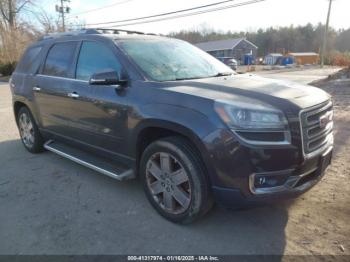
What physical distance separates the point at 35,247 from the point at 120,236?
76cm

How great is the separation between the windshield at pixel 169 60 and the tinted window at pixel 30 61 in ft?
7.07

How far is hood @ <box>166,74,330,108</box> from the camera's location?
292cm

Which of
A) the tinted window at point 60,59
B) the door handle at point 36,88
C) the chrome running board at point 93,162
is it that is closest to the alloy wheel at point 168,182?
the chrome running board at point 93,162

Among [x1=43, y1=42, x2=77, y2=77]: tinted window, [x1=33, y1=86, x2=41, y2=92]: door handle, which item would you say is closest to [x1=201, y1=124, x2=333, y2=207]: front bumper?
[x1=43, y1=42, x2=77, y2=77]: tinted window

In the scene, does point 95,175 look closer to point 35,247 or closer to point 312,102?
point 35,247

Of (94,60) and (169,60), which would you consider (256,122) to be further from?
(94,60)

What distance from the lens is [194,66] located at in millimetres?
4051

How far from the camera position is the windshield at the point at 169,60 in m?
3.63

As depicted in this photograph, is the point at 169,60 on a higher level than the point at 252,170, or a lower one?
higher

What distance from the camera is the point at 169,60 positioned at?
3916 mm

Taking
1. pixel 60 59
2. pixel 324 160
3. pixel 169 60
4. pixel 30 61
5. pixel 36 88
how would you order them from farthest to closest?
pixel 30 61
pixel 36 88
pixel 60 59
pixel 169 60
pixel 324 160

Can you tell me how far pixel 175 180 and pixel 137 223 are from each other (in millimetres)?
612

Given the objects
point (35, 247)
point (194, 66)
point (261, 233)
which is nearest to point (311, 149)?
point (261, 233)

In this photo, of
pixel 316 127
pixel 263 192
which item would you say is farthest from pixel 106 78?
pixel 316 127
